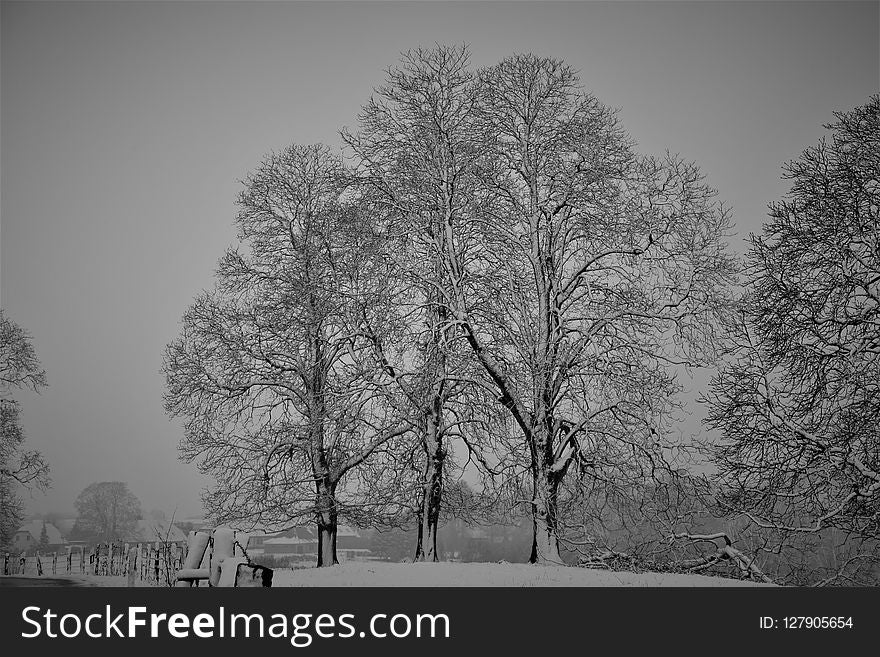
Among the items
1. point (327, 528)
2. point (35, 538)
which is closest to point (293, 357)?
point (327, 528)

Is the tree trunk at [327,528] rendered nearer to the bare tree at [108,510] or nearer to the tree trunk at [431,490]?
the tree trunk at [431,490]

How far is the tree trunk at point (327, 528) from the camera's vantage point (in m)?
17.8

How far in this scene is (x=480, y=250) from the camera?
1619cm

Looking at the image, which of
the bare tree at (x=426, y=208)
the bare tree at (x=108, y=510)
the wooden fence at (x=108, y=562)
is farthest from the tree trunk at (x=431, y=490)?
the bare tree at (x=108, y=510)

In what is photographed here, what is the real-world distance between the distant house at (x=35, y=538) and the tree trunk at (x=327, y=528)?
11108 millimetres

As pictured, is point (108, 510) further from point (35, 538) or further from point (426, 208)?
point (426, 208)

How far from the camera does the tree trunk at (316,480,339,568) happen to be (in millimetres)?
17844

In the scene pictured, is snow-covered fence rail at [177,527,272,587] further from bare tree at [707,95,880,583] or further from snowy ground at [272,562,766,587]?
bare tree at [707,95,880,583]

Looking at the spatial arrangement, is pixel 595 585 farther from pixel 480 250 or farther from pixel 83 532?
pixel 83 532

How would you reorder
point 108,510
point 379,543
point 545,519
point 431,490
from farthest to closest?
point 108,510 < point 379,543 < point 431,490 < point 545,519

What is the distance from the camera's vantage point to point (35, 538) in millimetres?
26453

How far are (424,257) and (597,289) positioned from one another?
3668 mm

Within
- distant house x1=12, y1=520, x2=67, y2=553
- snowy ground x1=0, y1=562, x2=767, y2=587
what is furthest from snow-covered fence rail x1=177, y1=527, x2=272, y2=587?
distant house x1=12, y1=520, x2=67, y2=553

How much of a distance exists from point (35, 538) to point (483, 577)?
21.0 meters
